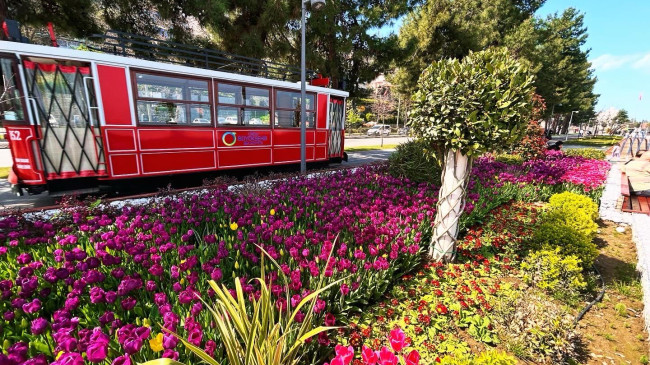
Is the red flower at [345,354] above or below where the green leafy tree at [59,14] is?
below

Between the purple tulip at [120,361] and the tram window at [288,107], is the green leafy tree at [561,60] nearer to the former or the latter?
the tram window at [288,107]

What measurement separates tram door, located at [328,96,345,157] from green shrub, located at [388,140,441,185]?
403 cm

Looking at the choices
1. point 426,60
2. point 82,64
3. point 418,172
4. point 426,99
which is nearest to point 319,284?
point 426,99

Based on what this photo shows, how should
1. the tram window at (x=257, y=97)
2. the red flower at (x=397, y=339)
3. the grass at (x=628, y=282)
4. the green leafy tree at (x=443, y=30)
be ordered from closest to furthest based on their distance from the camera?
the red flower at (x=397, y=339) < the grass at (x=628, y=282) < the tram window at (x=257, y=97) < the green leafy tree at (x=443, y=30)

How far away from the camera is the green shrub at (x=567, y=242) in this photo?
3.39 meters

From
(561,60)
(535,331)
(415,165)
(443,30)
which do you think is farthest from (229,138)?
(561,60)

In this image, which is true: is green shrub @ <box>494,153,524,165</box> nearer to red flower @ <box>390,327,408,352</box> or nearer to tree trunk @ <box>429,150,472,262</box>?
tree trunk @ <box>429,150,472,262</box>

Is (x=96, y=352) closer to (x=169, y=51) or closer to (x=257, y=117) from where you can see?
(x=257, y=117)

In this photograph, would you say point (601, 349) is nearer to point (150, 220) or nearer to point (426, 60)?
point (150, 220)

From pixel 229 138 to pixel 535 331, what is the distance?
6965 mm

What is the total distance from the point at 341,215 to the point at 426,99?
186 centimetres

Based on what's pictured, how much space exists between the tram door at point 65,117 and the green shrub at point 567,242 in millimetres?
7859

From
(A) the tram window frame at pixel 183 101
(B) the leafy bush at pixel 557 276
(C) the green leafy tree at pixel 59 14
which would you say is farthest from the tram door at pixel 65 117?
(B) the leafy bush at pixel 557 276

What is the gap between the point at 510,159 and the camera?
935 centimetres
